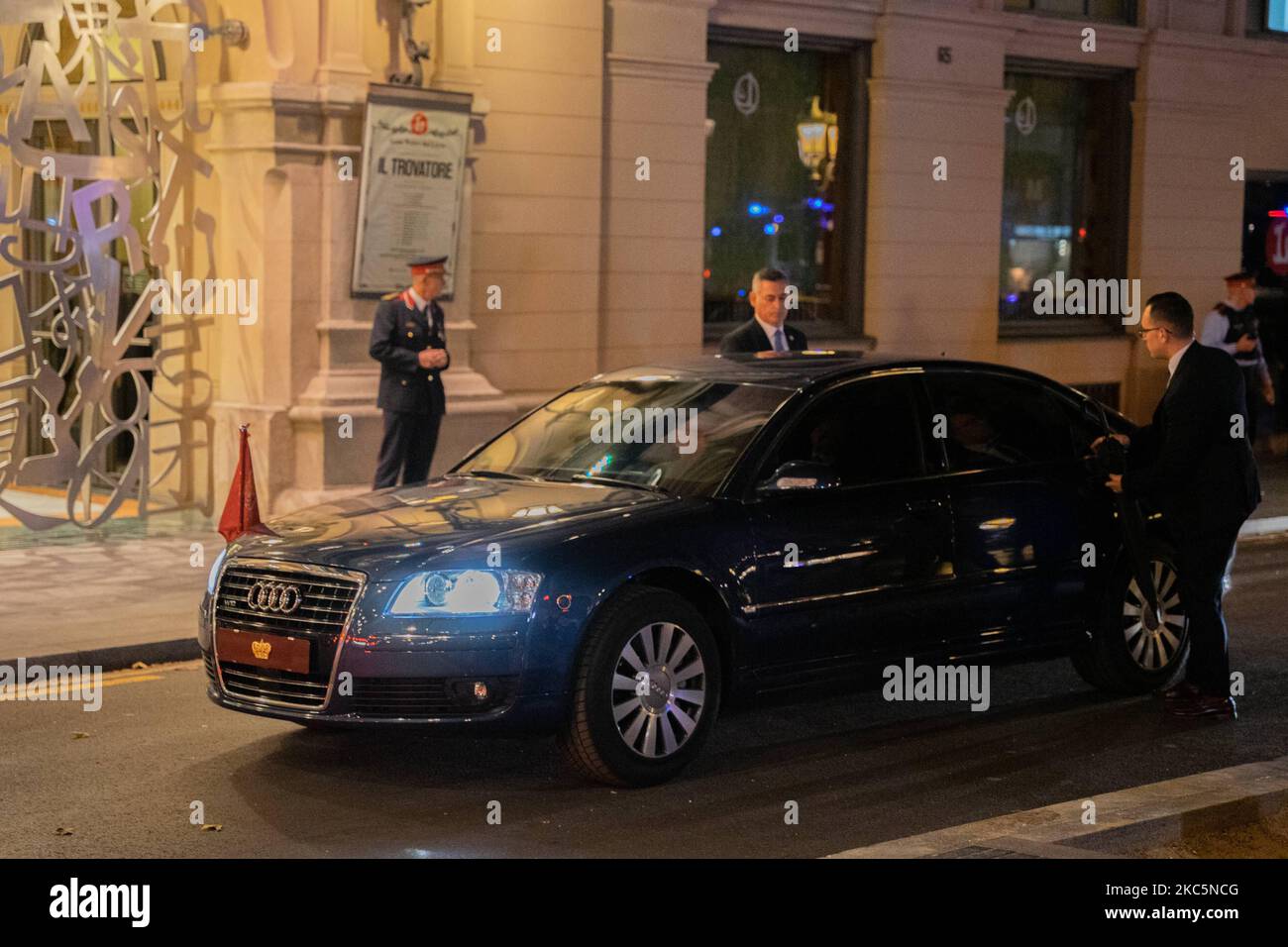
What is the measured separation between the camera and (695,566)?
26.0 feet

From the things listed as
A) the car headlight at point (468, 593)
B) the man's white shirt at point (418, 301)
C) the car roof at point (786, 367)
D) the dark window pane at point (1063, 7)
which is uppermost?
the dark window pane at point (1063, 7)

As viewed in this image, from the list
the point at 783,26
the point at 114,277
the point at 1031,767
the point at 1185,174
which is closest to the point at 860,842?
the point at 1031,767

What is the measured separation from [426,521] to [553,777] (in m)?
1.10

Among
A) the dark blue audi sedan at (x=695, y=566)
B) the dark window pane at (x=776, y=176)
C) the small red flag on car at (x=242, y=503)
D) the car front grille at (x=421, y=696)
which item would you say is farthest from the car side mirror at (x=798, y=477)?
the dark window pane at (x=776, y=176)

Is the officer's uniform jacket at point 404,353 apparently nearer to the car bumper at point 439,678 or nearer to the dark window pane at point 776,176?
the dark window pane at point 776,176

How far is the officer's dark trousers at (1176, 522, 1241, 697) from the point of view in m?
9.16

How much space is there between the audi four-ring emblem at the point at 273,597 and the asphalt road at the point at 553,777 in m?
0.65

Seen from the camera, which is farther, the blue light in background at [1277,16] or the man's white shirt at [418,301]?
the blue light in background at [1277,16]

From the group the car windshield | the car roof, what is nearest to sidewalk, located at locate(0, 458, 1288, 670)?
the car windshield

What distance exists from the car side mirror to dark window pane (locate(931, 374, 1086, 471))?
3.07ft

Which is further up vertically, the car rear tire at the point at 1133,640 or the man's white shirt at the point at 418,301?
the man's white shirt at the point at 418,301

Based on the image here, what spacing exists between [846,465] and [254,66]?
795 cm

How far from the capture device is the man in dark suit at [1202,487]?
913cm

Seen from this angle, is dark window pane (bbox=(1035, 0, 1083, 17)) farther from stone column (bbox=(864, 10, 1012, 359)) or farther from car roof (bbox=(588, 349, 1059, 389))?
car roof (bbox=(588, 349, 1059, 389))
